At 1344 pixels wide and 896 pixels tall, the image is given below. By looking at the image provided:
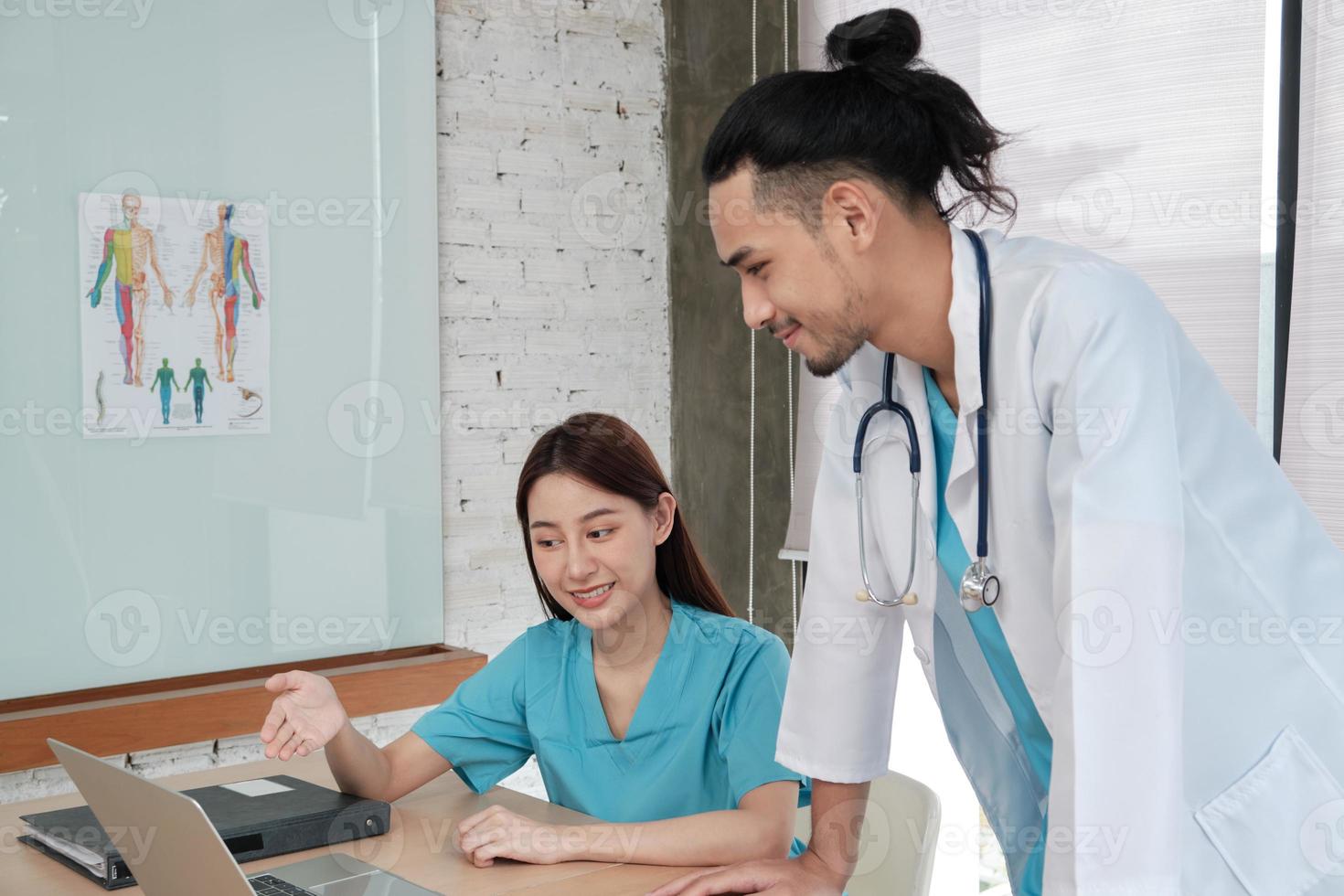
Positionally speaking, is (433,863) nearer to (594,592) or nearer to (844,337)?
(594,592)

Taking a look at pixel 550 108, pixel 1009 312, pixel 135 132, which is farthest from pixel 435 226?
pixel 1009 312

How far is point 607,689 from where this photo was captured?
176 centimetres

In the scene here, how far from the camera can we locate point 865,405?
1403mm

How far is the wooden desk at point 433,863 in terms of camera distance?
136 cm

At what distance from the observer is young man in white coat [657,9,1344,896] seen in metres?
1.02

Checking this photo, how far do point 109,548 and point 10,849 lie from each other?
3.10 ft

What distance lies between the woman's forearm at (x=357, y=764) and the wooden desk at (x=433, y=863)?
1.8 inches

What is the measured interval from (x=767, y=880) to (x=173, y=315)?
1.64 metres

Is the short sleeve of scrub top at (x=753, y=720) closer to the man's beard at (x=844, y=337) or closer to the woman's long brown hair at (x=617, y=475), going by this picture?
the woman's long brown hair at (x=617, y=475)

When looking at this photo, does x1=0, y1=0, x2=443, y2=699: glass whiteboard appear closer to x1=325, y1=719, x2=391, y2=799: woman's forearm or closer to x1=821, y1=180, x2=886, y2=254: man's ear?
x1=325, y1=719, x2=391, y2=799: woman's forearm

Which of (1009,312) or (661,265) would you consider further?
(661,265)

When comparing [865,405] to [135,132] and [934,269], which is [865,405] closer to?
[934,269]

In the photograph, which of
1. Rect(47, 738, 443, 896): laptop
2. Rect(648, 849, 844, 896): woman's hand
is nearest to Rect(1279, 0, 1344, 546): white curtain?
Rect(648, 849, 844, 896): woman's hand

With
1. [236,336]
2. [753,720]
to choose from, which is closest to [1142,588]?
[753,720]
